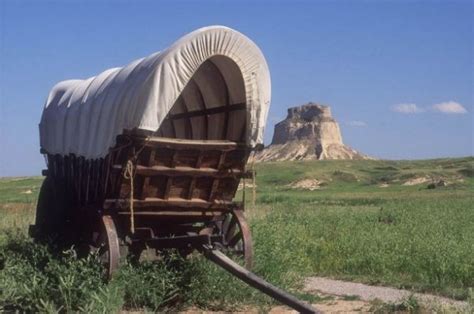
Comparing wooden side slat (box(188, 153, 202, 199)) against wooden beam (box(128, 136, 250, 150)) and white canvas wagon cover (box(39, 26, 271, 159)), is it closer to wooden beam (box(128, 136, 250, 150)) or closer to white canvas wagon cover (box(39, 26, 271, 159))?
wooden beam (box(128, 136, 250, 150))

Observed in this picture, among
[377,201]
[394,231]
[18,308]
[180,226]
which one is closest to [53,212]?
[180,226]

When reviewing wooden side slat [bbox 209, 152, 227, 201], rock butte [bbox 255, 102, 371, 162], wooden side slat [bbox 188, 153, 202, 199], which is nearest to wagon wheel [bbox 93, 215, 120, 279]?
wooden side slat [bbox 188, 153, 202, 199]

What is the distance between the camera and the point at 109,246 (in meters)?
9.21

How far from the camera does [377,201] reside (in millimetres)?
43188

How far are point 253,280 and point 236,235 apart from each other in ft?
6.50

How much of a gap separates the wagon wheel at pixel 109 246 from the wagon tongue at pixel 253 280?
1.23 meters

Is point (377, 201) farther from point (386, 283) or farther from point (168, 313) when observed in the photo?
point (168, 313)

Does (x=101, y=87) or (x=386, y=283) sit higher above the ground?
(x=101, y=87)

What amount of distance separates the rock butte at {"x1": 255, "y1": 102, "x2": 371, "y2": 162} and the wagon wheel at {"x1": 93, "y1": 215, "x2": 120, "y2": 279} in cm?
10222

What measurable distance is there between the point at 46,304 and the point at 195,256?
2677 mm

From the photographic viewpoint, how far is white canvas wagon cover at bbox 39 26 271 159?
29.7ft

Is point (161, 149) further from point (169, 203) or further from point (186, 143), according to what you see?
point (169, 203)

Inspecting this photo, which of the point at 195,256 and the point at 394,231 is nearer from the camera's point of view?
the point at 195,256

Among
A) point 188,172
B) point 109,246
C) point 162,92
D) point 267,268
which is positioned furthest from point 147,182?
point 267,268
